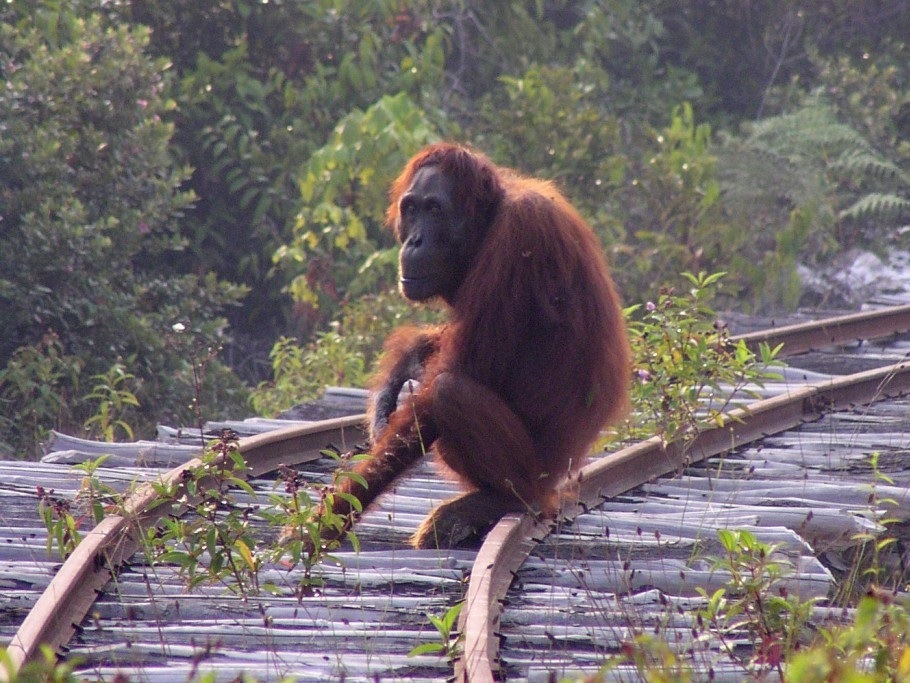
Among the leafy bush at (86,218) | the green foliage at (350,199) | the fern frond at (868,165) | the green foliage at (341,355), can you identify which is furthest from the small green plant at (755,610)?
the fern frond at (868,165)

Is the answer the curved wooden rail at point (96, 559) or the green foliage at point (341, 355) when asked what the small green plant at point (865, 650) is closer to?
the curved wooden rail at point (96, 559)

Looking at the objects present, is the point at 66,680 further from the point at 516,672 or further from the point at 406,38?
the point at 406,38

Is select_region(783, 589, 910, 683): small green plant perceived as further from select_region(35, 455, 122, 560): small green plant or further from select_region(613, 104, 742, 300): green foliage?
select_region(613, 104, 742, 300): green foliage

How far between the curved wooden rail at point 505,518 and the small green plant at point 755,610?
1.89 ft

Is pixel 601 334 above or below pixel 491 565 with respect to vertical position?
above

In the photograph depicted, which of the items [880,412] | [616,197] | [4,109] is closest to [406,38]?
[616,197]

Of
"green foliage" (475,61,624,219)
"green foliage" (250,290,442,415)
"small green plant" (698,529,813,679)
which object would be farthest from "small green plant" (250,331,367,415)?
"small green plant" (698,529,813,679)

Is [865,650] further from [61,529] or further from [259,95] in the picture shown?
[259,95]

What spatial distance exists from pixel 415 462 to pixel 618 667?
56.7 inches

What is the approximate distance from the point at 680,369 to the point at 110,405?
3796 millimetres

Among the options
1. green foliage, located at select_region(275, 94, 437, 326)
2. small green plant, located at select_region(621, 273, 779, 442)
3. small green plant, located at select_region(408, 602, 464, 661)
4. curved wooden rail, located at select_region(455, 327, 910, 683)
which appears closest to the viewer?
small green plant, located at select_region(408, 602, 464, 661)

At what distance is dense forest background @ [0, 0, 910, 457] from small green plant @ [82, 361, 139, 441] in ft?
0.18

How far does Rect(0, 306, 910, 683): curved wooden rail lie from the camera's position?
3297mm

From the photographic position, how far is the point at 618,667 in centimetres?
319
